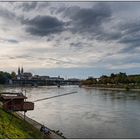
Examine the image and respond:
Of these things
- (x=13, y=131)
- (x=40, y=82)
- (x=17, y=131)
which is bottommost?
(x=17, y=131)

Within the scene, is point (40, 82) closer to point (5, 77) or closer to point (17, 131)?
point (5, 77)

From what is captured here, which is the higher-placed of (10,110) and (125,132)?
(10,110)

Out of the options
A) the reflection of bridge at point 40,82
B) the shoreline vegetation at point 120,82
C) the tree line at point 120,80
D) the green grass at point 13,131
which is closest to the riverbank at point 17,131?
the green grass at point 13,131

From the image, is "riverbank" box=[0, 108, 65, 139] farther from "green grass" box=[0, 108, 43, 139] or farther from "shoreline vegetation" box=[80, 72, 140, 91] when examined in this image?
"shoreline vegetation" box=[80, 72, 140, 91]

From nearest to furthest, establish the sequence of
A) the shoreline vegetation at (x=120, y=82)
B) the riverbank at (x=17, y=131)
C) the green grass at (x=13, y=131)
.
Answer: the green grass at (x=13, y=131), the riverbank at (x=17, y=131), the shoreline vegetation at (x=120, y=82)

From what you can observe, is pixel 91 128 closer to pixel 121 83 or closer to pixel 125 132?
pixel 125 132

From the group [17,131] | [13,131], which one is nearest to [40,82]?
[17,131]

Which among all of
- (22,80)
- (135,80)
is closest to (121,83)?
(135,80)

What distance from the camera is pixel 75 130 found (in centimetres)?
2041

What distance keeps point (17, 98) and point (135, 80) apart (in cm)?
7859

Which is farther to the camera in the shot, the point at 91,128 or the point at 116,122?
the point at 116,122

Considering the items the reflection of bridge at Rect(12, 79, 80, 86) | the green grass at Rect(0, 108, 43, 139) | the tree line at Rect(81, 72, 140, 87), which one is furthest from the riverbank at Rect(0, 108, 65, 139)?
the reflection of bridge at Rect(12, 79, 80, 86)

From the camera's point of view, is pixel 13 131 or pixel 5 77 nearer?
pixel 13 131

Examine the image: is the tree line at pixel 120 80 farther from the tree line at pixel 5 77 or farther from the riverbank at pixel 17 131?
the riverbank at pixel 17 131
